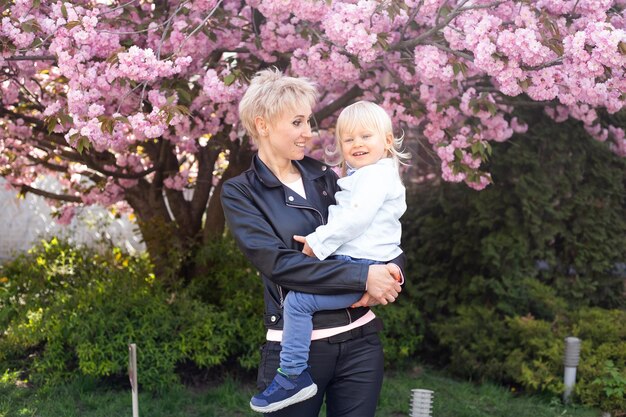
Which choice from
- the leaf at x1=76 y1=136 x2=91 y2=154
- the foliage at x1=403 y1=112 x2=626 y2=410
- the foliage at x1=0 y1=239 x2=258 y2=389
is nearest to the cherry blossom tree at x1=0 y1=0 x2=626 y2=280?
the leaf at x1=76 y1=136 x2=91 y2=154

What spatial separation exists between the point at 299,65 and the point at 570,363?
234 centimetres

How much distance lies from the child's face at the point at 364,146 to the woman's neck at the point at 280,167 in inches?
7.8

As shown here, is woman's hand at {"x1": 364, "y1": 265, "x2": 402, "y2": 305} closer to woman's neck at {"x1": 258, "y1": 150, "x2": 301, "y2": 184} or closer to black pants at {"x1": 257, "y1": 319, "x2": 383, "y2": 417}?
black pants at {"x1": 257, "y1": 319, "x2": 383, "y2": 417}

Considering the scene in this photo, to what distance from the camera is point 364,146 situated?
8.70 feet

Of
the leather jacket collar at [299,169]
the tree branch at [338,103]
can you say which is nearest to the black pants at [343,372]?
the leather jacket collar at [299,169]

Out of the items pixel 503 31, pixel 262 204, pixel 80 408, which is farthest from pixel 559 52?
pixel 80 408

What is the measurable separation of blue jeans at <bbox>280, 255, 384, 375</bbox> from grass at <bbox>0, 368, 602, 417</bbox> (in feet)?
7.48

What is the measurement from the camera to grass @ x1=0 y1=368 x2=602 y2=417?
4520 mm

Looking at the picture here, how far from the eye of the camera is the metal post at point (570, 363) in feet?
15.5

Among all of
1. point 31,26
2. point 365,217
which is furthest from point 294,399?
point 31,26

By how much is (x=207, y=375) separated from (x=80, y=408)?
0.89 meters

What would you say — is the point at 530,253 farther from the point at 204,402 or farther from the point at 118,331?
the point at 118,331

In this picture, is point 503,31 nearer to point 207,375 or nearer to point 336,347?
point 336,347

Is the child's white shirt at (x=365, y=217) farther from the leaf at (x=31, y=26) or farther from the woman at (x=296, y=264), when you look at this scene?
the leaf at (x=31, y=26)
